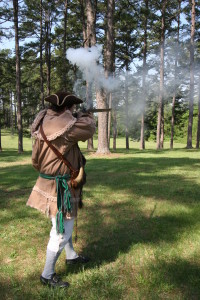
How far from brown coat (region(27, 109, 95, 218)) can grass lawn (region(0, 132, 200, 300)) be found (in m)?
0.88

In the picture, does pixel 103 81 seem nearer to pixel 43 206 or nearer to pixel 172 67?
pixel 43 206

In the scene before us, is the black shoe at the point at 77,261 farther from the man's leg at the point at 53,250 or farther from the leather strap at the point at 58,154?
the leather strap at the point at 58,154

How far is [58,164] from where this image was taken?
3.21 meters

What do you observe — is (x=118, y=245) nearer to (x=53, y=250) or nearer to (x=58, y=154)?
(x=53, y=250)

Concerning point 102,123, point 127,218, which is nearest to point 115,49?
point 102,123

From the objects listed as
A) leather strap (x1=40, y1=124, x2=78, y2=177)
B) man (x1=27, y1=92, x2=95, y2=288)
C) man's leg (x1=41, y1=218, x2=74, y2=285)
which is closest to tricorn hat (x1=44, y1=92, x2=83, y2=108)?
man (x1=27, y1=92, x2=95, y2=288)

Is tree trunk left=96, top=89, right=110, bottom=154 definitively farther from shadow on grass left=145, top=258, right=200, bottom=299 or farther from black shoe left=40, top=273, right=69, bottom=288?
black shoe left=40, top=273, right=69, bottom=288

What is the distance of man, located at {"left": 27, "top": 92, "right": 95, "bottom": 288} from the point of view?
10.2 feet

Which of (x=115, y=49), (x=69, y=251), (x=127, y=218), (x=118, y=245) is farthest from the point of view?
(x=115, y=49)

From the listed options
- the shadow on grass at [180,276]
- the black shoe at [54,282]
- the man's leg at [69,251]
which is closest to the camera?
the shadow on grass at [180,276]

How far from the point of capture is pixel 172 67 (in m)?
30.1

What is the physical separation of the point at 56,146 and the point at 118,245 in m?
1.93

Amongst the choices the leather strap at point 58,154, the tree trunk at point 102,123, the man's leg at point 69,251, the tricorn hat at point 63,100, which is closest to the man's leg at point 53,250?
the man's leg at point 69,251

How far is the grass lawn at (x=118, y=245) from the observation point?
3.16 meters
